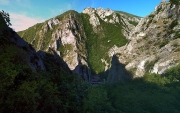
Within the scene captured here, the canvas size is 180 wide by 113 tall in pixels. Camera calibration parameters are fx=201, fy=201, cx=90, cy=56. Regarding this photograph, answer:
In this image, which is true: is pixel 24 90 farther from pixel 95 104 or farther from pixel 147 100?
pixel 147 100

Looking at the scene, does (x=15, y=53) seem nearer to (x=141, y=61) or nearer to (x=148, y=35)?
(x=141, y=61)

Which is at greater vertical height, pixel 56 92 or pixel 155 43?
pixel 155 43

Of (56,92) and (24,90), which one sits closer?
(24,90)

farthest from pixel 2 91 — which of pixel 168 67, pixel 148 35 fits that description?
pixel 148 35

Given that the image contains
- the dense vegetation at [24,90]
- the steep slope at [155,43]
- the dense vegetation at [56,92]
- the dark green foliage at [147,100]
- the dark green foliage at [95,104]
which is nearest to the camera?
the dense vegetation at [24,90]

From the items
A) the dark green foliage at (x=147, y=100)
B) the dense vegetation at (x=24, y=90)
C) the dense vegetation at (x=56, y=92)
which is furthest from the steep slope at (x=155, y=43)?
the dense vegetation at (x=24, y=90)

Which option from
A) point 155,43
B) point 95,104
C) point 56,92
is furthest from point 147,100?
point 155,43

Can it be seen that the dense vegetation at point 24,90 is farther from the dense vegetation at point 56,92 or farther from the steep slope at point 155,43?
the steep slope at point 155,43

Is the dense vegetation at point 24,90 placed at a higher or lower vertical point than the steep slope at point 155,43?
lower

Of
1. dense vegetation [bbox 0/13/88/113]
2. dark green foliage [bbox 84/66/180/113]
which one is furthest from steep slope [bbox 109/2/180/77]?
dense vegetation [bbox 0/13/88/113]
